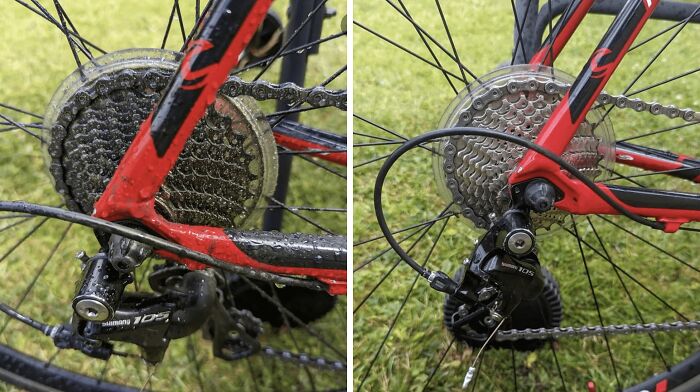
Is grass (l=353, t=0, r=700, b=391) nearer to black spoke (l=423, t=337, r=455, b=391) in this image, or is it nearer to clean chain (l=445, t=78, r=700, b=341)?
black spoke (l=423, t=337, r=455, b=391)

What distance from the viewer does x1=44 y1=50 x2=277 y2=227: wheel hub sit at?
3.04ft

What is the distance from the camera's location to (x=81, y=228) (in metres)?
1.73

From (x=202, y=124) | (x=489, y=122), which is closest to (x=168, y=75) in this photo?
(x=202, y=124)

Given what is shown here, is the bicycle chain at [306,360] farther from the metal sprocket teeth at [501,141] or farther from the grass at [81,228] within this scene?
the metal sprocket teeth at [501,141]

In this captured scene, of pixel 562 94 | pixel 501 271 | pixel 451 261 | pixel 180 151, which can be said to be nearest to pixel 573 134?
pixel 562 94

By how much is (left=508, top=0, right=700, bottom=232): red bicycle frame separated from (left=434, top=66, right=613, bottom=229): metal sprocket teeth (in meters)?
0.07

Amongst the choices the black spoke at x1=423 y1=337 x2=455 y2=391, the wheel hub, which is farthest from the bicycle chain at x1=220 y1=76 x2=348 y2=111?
the black spoke at x1=423 y1=337 x2=455 y2=391

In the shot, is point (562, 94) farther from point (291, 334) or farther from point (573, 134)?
point (291, 334)

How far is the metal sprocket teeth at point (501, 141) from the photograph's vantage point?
1013 mm

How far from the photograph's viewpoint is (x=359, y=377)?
1.41 meters

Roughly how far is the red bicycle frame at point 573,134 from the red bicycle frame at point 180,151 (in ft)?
1.13

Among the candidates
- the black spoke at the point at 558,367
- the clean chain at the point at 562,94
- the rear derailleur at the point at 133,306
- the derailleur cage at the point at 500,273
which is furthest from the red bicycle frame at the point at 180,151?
the black spoke at the point at 558,367

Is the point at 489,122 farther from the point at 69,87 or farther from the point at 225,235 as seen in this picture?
the point at 69,87

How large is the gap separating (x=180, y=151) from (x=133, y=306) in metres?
0.29
